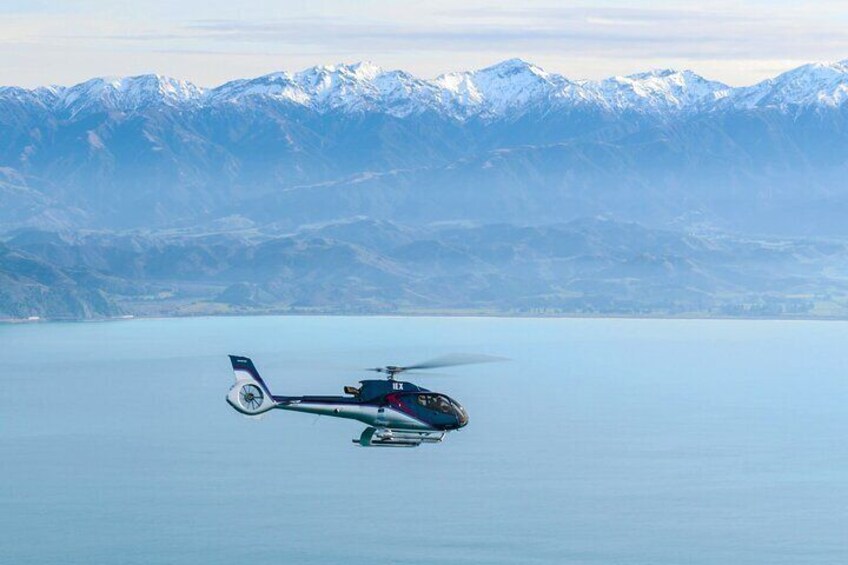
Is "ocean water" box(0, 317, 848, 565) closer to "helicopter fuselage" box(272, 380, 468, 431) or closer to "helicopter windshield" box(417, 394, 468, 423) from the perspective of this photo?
"helicopter fuselage" box(272, 380, 468, 431)

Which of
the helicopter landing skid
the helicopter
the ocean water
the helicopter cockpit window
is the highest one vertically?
the ocean water

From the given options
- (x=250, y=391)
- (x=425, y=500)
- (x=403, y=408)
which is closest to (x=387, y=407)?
(x=403, y=408)

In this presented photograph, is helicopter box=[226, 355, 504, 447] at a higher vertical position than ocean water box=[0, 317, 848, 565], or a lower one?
lower

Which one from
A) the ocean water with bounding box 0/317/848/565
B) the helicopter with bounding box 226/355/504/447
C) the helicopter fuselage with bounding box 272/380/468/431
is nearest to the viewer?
the helicopter with bounding box 226/355/504/447

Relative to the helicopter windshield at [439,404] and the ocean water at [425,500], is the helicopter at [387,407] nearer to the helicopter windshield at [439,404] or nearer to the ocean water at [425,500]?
the helicopter windshield at [439,404]

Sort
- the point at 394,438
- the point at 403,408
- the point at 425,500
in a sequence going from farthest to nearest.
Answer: the point at 425,500 → the point at 403,408 → the point at 394,438

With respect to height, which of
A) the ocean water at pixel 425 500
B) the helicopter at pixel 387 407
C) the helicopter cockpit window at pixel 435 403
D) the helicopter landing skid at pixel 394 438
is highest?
the ocean water at pixel 425 500

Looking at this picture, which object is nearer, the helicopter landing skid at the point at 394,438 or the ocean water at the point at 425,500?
the helicopter landing skid at the point at 394,438

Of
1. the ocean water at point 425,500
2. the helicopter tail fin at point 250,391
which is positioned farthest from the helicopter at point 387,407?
the ocean water at point 425,500

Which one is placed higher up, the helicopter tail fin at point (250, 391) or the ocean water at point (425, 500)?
the ocean water at point (425, 500)

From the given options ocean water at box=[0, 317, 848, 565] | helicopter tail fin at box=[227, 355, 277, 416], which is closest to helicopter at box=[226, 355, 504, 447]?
helicopter tail fin at box=[227, 355, 277, 416]

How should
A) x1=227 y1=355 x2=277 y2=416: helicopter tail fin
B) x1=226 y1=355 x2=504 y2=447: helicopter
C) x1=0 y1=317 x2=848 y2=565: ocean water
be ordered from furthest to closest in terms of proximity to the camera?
x1=0 y1=317 x2=848 y2=565: ocean water
x1=226 y1=355 x2=504 y2=447: helicopter
x1=227 y1=355 x2=277 y2=416: helicopter tail fin

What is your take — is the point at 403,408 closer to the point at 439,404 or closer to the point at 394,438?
the point at 394,438
